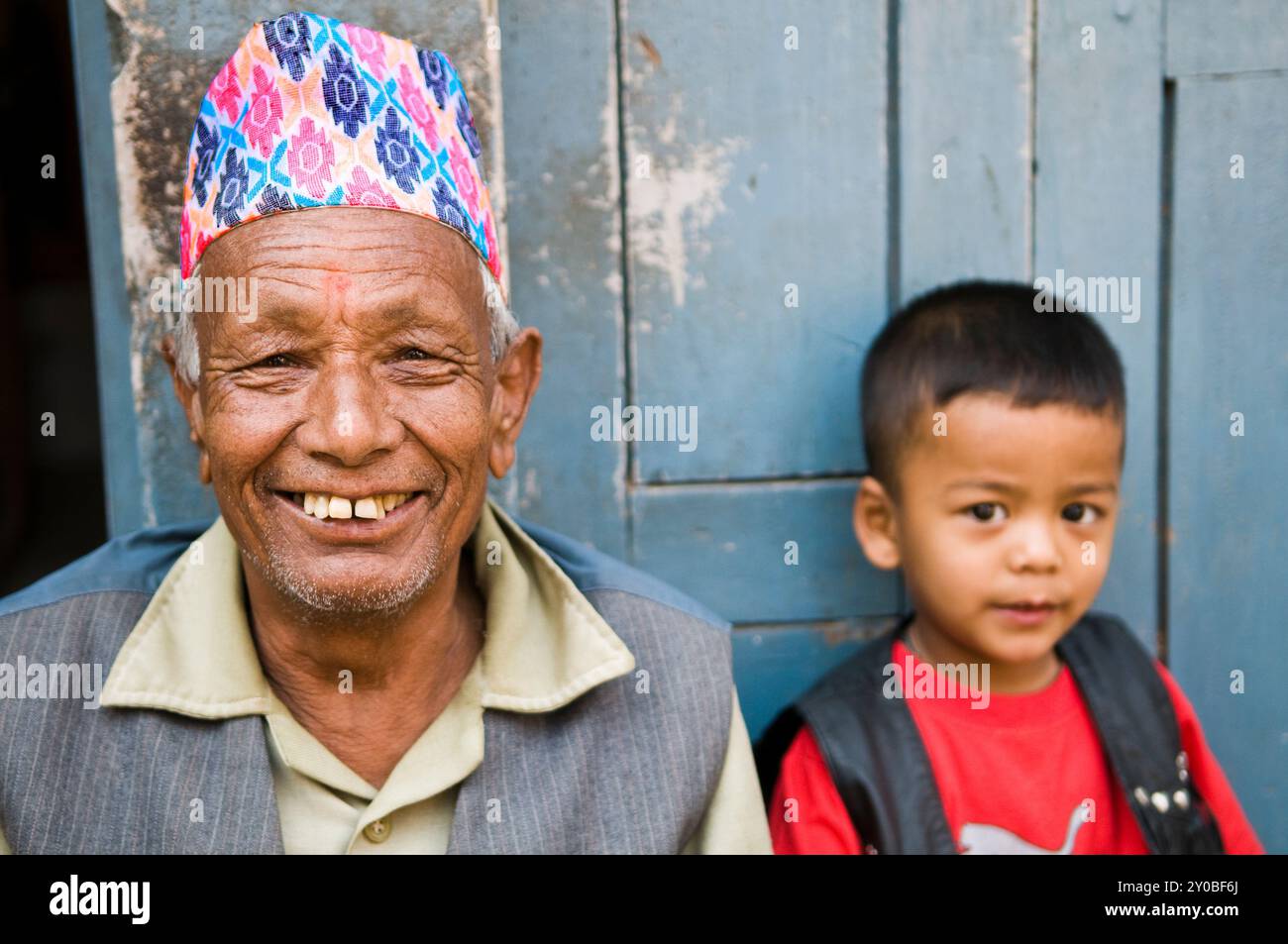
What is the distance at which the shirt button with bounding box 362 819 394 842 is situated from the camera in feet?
5.04

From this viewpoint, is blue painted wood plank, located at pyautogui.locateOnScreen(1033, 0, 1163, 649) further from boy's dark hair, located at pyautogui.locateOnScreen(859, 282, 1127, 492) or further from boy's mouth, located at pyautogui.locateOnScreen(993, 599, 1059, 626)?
boy's mouth, located at pyautogui.locateOnScreen(993, 599, 1059, 626)

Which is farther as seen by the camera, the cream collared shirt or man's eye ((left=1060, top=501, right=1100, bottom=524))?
man's eye ((left=1060, top=501, right=1100, bottom=524))

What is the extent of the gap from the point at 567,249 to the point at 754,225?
0.36m

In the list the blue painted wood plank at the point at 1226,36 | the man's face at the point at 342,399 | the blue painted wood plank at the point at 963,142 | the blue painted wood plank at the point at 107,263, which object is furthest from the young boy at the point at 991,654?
the blue painted wood plank at the point at 107,263

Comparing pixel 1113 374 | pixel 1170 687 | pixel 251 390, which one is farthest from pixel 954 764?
pixel 251 390

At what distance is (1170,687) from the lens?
6.80 ft

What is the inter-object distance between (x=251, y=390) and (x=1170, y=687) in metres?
1.70

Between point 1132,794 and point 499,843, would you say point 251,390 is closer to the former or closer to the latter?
point 499,843

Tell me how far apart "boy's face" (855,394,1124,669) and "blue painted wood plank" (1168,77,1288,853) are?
1.34 ft

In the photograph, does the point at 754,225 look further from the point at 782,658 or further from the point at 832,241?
the point at 782,658

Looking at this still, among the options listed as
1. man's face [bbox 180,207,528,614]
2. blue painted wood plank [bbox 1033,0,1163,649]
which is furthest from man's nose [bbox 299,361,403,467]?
blue painted wood plank [bbox 1033,0,1163,649]

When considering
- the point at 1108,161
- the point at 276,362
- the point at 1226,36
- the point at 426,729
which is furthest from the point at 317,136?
the point at 1226,36

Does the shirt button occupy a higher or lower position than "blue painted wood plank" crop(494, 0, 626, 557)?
lower

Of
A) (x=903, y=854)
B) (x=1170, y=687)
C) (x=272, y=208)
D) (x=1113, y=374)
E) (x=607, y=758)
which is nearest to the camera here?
(x=272, y=208)
